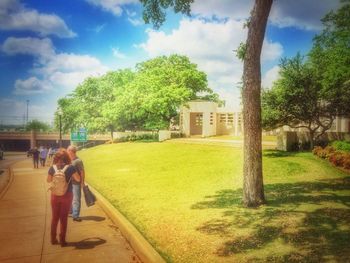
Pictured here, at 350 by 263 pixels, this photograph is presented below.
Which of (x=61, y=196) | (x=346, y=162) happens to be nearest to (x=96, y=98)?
(x=346, y=162)

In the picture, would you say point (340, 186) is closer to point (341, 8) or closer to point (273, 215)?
point (273, 215)

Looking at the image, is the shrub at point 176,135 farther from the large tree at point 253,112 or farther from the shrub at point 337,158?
the large tree at point 253,112

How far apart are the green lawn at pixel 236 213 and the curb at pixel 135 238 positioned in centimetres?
20

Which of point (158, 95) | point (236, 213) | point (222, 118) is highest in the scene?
point (158, 95)

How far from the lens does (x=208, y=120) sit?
36.3m

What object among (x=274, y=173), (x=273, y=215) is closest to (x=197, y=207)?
(x=273, y=215)

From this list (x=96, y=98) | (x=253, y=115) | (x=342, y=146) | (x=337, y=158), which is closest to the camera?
(x=253, y=115)

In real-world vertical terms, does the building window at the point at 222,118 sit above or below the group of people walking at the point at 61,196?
above

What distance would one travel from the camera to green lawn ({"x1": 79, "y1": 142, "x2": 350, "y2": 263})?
19.0 feet

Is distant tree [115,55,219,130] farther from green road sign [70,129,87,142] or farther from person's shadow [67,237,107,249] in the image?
person's shadow [67,237,107,249]

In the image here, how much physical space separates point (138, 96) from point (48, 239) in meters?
31.8

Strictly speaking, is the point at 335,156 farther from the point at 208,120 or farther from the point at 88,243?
the point at 208,120

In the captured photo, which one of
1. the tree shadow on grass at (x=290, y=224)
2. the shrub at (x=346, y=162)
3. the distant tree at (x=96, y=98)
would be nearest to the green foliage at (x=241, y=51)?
the tree shadow on grass at (x=290, y=224)

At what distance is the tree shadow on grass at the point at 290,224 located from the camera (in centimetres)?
563
